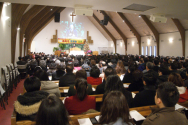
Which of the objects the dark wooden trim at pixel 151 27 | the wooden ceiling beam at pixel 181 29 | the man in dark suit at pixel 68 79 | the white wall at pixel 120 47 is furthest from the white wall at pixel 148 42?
the man in dark suit at pixel 68 79

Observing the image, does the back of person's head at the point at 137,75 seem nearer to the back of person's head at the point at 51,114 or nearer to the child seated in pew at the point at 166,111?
the child seated in pew at the point at 166,111

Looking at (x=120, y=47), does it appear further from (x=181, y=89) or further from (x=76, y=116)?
(x=76, y=116)

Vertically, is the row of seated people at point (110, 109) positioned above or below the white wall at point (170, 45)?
below

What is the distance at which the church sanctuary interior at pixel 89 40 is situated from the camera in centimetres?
355

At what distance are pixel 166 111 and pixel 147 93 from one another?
0.97 metres

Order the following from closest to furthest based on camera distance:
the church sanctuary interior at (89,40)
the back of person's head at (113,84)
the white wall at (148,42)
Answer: the back of person's head at (113,84) → the church sanctuary interior at (89,40) → the white wall at (148,42)

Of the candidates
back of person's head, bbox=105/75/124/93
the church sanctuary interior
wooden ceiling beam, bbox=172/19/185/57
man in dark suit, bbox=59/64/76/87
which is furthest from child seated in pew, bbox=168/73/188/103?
wooden ceiling beam, bbox=172/19/185/57

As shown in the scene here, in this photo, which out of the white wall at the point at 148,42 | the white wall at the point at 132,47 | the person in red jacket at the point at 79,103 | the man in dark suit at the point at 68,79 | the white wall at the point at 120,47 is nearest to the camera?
the person in red jacket at the point at 79,103

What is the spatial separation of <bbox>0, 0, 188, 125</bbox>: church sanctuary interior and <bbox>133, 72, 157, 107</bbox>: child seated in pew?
48mm

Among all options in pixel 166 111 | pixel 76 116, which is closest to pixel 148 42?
pixel 76 116

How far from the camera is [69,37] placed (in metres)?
21.5

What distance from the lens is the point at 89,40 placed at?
2245 cm

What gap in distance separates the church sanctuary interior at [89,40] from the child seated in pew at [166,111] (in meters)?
0.27

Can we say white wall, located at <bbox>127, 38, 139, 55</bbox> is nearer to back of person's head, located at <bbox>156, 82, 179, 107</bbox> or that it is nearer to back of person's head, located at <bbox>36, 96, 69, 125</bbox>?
back of person's head, located at <bbox>156, 82, 179, 107</bbox>
